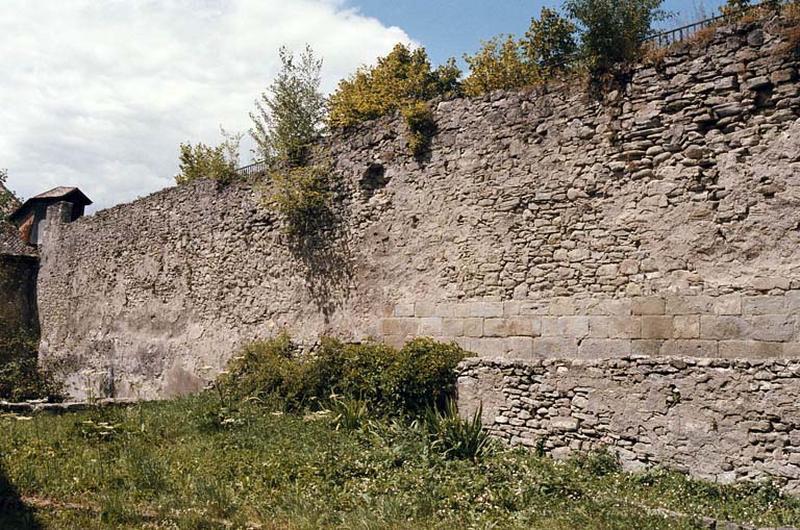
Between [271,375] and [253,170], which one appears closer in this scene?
[271,375]

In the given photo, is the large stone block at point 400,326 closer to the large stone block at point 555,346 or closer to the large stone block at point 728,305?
the large stone block at point 555,346

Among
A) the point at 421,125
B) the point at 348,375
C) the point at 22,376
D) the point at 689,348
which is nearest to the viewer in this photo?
the point at 689,348

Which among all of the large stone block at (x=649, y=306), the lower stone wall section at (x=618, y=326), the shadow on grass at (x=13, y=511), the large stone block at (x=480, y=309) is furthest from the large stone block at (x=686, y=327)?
the shadow on grass at (x=13, y=511)

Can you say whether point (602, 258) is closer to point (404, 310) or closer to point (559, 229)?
point (559, 229)

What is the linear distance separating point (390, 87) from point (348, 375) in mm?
10953

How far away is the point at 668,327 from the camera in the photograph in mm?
9672

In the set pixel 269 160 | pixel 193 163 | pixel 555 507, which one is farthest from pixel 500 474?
pixel 193 163

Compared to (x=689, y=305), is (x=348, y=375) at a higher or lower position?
lower

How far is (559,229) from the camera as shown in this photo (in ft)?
36.1

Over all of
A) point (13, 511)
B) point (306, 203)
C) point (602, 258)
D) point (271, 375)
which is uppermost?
point (306, 203)

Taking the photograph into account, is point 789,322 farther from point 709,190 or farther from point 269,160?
point 269,160

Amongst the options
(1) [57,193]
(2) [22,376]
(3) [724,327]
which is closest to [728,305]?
(3) [724,327]

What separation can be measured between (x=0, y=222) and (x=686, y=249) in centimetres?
2324

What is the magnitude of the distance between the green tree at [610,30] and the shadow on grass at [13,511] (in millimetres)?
9023
